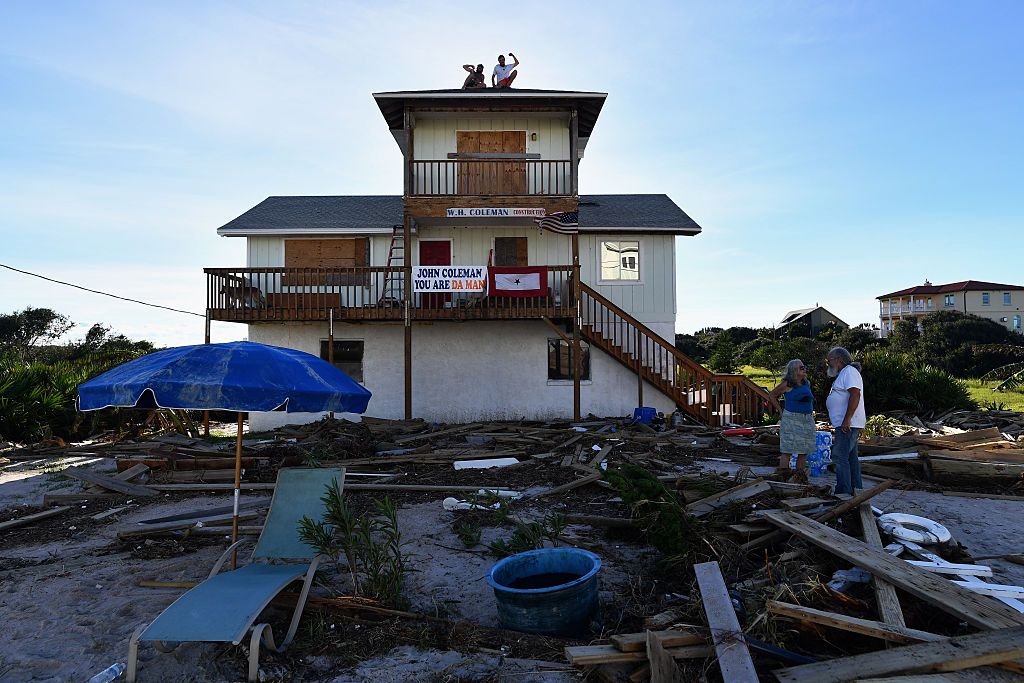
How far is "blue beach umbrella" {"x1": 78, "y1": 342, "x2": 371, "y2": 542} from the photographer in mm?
4695

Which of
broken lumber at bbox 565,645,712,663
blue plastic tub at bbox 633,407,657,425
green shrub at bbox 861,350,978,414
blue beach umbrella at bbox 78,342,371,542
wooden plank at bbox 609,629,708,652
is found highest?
blue beach umbrella at bbox 78,342,371,542

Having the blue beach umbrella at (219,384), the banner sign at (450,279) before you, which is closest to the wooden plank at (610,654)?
the blue beach umbrella at (219,384)

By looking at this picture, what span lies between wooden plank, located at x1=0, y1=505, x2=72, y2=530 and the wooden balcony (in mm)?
8211

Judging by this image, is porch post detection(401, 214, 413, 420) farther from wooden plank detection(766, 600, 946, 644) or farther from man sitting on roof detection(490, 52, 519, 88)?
wooden plank detection(766, 600, 946, 644)

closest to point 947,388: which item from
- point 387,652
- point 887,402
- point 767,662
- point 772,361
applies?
point 887,402

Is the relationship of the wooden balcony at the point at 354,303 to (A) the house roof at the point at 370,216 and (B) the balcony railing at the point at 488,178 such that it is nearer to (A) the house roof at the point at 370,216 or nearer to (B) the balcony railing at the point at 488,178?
(A) the house roof at the point at 370,216

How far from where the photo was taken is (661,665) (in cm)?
379

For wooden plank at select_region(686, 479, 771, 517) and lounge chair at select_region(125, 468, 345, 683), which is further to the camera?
wooden plank at select_region(686, 479, 771, 517)

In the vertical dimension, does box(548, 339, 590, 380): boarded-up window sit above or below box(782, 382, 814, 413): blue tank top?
above

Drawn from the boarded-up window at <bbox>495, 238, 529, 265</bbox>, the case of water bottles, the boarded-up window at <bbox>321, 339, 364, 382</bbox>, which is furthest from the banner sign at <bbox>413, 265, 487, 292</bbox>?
the case of water bottles

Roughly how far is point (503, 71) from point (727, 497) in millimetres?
14491

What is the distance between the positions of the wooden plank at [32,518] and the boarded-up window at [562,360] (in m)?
11.9

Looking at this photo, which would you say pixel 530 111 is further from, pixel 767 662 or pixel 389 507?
pixel 767 662

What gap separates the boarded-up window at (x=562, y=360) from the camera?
1769cm
